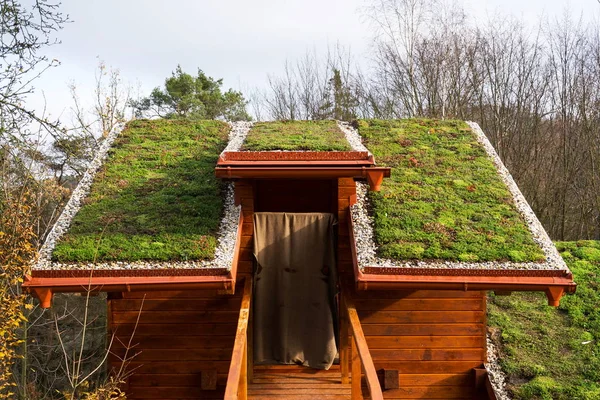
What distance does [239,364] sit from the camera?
4.41 meters

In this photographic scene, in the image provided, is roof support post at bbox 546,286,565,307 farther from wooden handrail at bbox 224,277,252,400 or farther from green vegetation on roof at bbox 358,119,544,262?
wooden handrail at bbox 224,277,252,400

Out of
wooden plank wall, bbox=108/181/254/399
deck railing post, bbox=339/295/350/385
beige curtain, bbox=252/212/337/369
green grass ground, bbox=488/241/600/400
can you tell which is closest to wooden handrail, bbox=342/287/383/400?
deck railing post, bbox=339/295/350/385

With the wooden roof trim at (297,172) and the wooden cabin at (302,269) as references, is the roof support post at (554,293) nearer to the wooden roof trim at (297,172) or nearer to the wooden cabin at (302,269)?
the wooden cabin at (302,269)

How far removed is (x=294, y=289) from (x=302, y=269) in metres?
0.33

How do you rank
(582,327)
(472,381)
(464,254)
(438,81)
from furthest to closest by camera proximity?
1. (438,81)
2. (582,327)
3. (472,381)
4. (464,254)

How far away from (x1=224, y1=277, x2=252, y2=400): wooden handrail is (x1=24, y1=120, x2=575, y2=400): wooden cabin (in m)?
0.09

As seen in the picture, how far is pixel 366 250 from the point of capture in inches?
231

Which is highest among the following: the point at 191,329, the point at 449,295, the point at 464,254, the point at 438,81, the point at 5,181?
the point at 438,81

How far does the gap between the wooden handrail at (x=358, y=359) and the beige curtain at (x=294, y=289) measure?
19.0 inches

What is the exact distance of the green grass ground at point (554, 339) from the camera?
6.45 m

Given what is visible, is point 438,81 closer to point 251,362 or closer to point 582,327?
point 582,327

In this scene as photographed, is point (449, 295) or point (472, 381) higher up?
point (449, 295)

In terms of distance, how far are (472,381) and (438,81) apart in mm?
15120

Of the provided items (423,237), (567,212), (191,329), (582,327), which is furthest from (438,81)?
(191,329)
